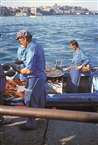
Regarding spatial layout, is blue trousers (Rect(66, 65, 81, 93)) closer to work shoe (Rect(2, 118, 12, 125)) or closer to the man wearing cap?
the man wearing cap

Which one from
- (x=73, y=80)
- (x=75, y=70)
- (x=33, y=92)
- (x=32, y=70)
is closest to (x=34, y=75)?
(x=32, y=70)

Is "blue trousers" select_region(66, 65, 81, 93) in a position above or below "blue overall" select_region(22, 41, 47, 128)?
below

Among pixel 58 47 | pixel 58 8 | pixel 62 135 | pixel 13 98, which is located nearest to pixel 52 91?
pixel 13 98

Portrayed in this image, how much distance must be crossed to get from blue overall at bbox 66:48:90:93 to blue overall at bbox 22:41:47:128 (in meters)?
2.00

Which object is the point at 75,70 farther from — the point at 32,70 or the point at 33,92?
the point at 32,70

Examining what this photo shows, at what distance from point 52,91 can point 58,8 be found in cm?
11565

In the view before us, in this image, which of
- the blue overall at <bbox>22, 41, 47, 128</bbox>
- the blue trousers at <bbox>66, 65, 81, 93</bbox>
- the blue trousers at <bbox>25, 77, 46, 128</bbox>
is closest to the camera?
the blue overall at <bbox>22, 41, 47, 128</bbox>

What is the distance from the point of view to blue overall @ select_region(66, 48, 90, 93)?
5527 mm

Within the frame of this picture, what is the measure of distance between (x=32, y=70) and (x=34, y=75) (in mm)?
133

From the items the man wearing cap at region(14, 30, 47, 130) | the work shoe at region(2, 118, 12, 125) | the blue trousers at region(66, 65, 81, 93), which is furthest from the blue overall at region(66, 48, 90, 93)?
the work shoe at region(2, 118, 12, 125)

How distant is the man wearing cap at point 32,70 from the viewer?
344 centimetres

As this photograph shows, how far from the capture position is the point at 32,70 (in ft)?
11.4

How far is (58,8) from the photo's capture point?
11688cm

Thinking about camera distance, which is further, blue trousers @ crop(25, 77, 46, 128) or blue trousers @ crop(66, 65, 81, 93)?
blue trousers @ crop(66, 65, 81, 93)
